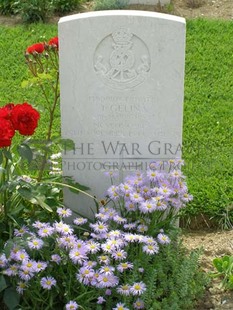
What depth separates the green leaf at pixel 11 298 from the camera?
141 inches

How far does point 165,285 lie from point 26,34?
14.1ft

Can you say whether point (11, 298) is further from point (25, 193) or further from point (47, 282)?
point (25, 193)

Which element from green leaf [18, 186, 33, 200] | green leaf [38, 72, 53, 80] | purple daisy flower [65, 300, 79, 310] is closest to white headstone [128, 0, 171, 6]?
green leaf [38, 72, 53, 80]

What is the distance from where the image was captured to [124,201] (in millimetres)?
4000

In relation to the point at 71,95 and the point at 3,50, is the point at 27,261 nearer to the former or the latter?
the point at 71,95

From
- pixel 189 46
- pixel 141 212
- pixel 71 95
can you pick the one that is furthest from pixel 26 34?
pixel 141 212

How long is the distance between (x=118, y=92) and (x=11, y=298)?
129cm

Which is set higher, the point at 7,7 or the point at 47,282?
the point at 7,7

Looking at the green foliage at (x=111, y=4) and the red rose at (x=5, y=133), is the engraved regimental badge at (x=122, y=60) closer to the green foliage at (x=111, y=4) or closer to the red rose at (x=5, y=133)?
the red rose at (x=5, y=133)

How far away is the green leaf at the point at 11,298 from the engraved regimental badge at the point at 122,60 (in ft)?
4.12

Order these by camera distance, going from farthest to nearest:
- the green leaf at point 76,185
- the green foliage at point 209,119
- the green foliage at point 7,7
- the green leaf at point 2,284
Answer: the green foliage at point 7,7 → the green foliage at point 209,119 → the green leaf at point 76,185 → the green leaf at point 2,284

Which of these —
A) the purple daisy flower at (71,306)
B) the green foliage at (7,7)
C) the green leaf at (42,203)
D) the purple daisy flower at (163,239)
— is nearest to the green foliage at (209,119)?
the purple daisy flower at (163,239)

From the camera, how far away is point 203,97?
618 centimetres

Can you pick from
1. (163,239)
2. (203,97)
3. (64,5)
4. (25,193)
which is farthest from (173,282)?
(64,5)
